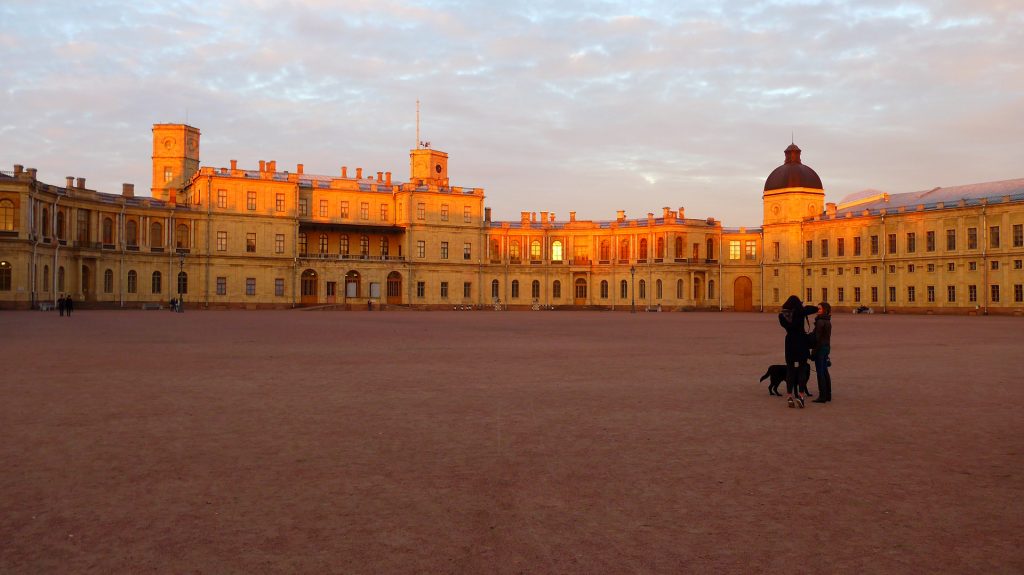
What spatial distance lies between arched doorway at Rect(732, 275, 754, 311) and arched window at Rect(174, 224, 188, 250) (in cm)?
5639

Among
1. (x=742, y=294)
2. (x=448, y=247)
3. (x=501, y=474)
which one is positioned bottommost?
(x=501, y=474)

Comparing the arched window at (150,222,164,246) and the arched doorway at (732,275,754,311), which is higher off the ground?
the arched window at (150,222,164,246)

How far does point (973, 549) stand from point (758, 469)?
2.19m

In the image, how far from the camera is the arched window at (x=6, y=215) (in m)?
52.2

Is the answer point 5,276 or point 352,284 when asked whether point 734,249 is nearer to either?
point 352,284

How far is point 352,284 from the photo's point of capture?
246 feet

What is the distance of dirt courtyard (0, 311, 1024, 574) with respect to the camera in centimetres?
473

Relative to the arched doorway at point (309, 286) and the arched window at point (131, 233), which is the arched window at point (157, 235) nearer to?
the arched window at point (131, 233)

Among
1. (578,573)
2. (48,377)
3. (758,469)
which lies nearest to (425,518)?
(578,573)

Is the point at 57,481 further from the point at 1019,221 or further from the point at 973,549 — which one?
the point at 1019,221

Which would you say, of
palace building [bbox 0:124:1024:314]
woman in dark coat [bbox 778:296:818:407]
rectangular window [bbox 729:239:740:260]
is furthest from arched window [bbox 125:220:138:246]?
woman in dark coat [bbox 778:296:818:407]

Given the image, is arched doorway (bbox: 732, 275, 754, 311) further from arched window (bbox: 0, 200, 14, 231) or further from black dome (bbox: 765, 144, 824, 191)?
arched window (bbox: 0, 200, 14, 231)

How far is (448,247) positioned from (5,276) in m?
39.7

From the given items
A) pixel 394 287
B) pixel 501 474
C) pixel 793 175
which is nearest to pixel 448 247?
pixel 394 287
